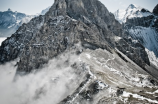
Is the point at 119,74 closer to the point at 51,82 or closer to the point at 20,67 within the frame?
the point at 51,82

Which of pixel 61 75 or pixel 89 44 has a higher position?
pixel 89 44

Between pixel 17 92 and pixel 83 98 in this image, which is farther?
pixel 17 92

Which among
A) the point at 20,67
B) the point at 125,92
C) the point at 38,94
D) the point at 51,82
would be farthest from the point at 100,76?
the point at 20,67

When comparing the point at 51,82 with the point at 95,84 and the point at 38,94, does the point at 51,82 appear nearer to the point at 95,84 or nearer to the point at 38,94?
the point at 38,94

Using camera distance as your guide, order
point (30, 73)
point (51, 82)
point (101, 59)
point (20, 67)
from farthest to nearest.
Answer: point (20, 67), point (30, 73), point (101, 59), point (51, 82)

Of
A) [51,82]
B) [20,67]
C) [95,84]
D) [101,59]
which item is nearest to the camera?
[95,84]

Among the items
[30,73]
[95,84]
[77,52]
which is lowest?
[30,73]

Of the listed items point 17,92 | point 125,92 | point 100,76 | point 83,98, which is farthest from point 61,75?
point 17,92

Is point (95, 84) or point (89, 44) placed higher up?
point (89, 44)

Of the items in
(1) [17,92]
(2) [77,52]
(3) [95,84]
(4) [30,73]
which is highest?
(2) [77,52]
